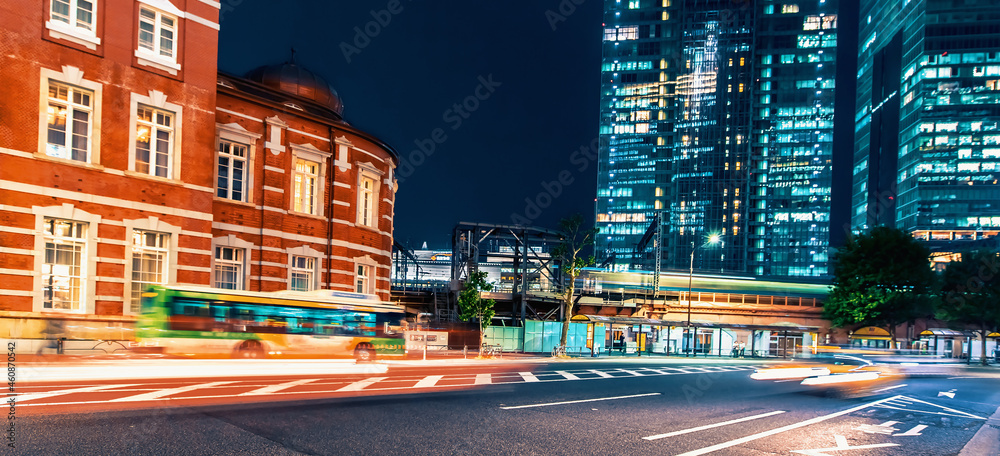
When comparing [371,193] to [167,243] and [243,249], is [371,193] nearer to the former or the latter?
[243,249]

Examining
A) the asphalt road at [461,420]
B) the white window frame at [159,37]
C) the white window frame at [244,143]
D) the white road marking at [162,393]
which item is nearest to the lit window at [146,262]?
the white window frame at [244,143]

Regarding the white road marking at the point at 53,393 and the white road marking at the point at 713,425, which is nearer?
the white road marking at the point at 713,425

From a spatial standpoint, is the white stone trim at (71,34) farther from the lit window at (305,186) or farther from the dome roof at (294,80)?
the dome roof at (294,80)

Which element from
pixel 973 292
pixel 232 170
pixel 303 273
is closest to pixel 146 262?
pixel 232 170

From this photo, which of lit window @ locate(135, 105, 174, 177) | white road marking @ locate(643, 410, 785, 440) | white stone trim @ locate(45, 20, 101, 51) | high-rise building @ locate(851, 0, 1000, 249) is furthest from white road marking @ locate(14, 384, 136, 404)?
high-rise building @ locate(851, 0, 1000, 249)

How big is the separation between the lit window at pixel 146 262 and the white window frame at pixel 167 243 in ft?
0.41

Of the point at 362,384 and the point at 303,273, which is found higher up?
the point at 303,273

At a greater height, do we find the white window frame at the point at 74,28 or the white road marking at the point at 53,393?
the white window frame at the point at 74,28

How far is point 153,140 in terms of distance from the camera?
25750 mm

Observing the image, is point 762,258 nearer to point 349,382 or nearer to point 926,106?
point 926,106

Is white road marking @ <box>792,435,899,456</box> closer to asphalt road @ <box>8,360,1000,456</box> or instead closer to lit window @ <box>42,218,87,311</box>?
asphalt road @ <box>8,360,1000,456</box>

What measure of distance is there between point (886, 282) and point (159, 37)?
59227mm

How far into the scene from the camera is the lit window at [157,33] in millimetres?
25547

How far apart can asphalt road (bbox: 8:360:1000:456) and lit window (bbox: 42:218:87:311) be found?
10.00 meters
